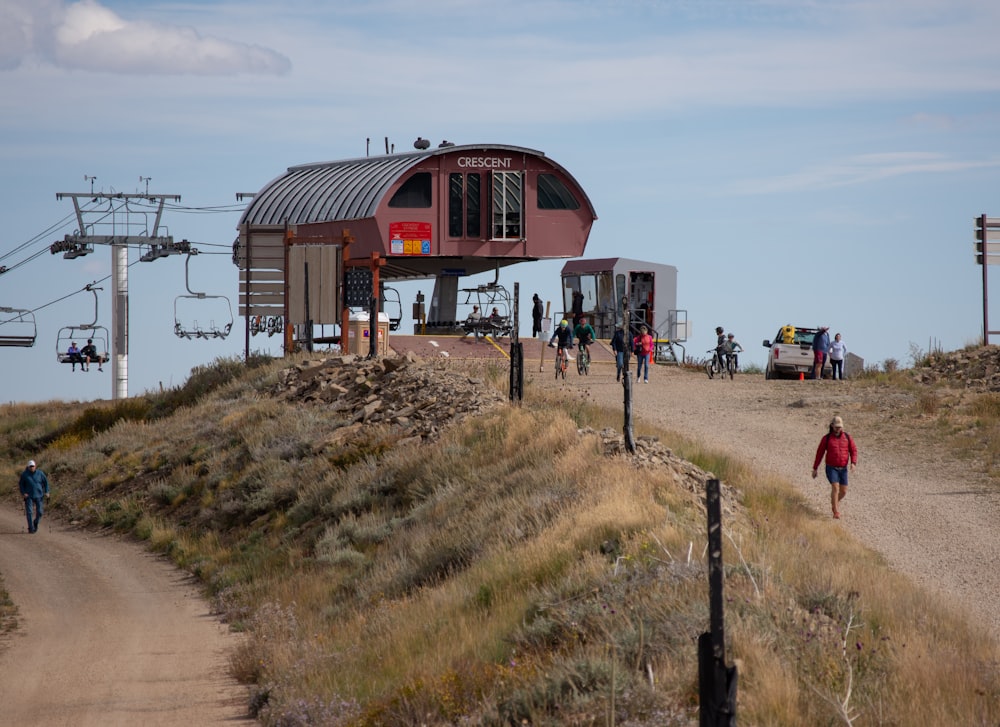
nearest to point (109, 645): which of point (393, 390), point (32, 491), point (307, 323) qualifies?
point (393, 390)

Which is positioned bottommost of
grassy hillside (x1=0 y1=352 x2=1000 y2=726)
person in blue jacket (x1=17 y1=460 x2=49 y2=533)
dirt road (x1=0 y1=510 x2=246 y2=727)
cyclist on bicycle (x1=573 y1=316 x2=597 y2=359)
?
dirt road (x1=0 y1=510 x2=246 y2=727)

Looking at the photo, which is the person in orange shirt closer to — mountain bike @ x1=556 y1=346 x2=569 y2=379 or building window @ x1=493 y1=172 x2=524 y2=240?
mountain bike @ x1=556 y1=346 x2=569 y2=379

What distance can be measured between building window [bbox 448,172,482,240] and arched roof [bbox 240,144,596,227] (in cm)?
98

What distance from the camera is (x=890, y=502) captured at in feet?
55.5

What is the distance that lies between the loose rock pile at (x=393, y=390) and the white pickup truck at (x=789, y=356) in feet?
40.5

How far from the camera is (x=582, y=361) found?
30.6 m

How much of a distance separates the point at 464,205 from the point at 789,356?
11.5 m

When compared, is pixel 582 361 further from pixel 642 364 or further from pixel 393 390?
pixel 393 390

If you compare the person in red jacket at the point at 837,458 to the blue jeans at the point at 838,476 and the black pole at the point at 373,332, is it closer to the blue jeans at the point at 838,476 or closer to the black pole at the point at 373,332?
the blue jeans at the point at 838,476

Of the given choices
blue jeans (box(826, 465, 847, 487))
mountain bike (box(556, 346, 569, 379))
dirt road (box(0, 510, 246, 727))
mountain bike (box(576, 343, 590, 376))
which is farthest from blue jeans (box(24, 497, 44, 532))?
blue jeans (box(826, 465, 847, 487))

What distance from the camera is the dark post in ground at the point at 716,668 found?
6.42 m

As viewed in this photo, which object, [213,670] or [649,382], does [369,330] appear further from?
[213,670]

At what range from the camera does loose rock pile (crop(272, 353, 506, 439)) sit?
2058 cm

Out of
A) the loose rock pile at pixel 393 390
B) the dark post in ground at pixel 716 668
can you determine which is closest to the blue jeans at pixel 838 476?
the loose rock pile at pixel 393 390
